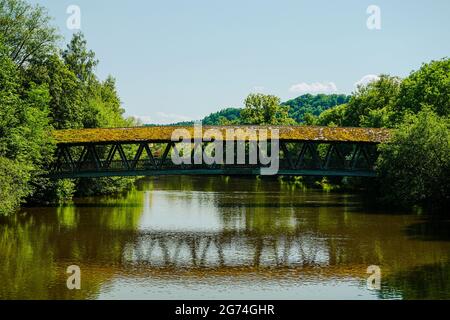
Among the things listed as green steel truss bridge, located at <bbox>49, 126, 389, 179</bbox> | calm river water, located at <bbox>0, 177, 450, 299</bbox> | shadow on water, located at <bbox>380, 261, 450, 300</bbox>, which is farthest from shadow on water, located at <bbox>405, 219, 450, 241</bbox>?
green steel truss bridge, located at <bbox>49, 126, 389, 179</bbox>

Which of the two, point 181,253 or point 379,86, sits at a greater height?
point 379,86

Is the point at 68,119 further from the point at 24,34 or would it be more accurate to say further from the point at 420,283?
the point at 420,283

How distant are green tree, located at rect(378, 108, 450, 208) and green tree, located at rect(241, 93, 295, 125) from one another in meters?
43.7

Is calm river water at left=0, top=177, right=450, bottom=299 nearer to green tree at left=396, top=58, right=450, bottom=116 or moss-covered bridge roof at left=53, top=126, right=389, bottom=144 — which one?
moss-covered bridge roof at left=53, top=126, right=389, bottom=144

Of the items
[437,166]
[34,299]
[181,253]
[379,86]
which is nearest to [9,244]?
[181,253]

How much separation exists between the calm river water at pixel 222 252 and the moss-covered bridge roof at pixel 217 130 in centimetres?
454

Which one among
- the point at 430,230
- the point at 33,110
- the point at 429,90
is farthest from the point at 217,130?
the point at 429,90

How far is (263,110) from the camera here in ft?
285

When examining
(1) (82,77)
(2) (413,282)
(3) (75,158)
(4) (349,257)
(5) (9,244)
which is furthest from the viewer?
(1) (82,77)

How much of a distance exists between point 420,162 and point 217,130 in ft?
42.8
